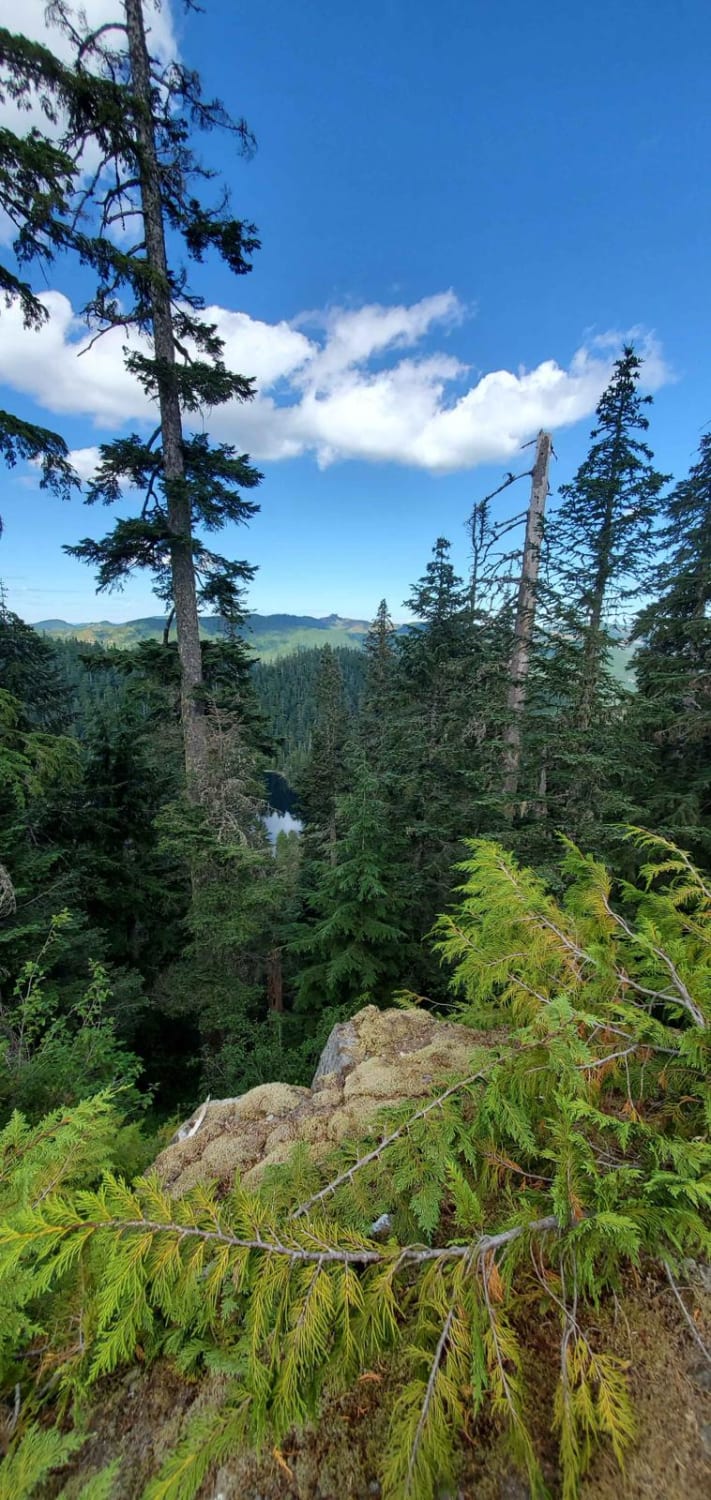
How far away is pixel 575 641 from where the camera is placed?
26.1 ft

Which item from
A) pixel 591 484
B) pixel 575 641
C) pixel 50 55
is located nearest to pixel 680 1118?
pixel 575 641

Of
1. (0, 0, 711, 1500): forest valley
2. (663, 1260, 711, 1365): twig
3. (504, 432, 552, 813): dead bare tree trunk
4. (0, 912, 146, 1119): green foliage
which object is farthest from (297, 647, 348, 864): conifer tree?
(663, 1260, 711, 1365): twig

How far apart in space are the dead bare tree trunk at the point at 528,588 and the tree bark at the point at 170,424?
577cm

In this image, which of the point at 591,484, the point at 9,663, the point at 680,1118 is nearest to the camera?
the point at 680,1118

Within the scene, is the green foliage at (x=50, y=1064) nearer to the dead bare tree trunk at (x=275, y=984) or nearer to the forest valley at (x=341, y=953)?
the forest valley at (x=341, y=953)

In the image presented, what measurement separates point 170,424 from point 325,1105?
10.2 meters

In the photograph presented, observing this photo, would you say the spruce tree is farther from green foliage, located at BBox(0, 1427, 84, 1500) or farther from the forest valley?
green foliage, located at BBox(0, 1427, 84, 1500)

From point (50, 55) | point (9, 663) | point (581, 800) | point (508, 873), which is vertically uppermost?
point (50, 55)

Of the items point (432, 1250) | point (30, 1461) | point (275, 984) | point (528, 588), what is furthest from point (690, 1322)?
point (275, 984)

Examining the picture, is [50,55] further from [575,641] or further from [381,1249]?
[381,1249]

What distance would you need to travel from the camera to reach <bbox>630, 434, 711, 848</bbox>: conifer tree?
9.89m

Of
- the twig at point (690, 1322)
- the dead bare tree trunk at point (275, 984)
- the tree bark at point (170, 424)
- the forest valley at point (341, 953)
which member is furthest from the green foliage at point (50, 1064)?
the dead bare tree trunk at point (275, 984)

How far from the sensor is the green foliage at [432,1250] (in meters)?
1.35

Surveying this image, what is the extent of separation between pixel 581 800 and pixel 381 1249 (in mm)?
7350
